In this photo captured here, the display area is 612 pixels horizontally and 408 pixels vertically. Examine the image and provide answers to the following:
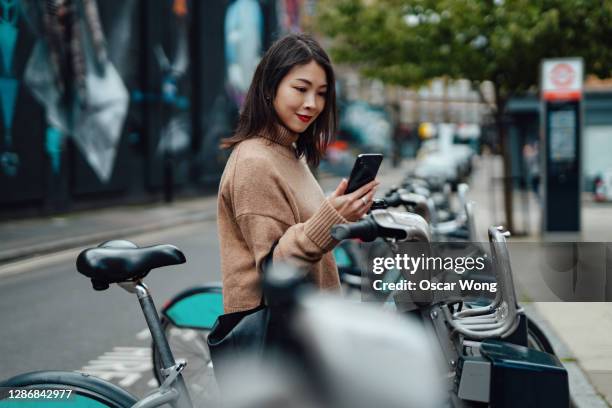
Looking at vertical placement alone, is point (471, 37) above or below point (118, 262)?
above

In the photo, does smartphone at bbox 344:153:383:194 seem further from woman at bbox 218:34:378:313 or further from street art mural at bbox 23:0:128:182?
street art mural at bbox 23:0:128:182

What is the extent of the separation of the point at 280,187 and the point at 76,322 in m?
5.18

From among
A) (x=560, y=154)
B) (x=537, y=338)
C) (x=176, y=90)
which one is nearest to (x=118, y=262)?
(x=537, y=338)

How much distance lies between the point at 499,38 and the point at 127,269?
10.9 meters

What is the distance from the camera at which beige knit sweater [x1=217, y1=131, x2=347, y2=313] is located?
2.16 m

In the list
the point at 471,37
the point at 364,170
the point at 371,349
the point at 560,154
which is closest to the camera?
the point at 371,349

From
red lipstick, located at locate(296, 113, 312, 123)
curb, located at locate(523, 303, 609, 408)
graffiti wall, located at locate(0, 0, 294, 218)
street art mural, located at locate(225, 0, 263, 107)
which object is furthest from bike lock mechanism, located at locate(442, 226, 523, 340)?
street art mural, located at locate(225, 0, 263, 107)

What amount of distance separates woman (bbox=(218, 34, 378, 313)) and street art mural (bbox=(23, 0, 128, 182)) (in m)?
13.9

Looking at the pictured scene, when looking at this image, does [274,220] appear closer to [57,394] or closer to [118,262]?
[118,262]

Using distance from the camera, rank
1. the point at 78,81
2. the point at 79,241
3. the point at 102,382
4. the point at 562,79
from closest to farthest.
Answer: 1. the point at 102,382
2. the point at 562,79
3. the point at 79,241
4. the point at 78,81

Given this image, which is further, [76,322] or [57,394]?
[76,322]

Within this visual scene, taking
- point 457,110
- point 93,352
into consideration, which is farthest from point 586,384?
point 457,110

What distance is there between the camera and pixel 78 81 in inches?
680

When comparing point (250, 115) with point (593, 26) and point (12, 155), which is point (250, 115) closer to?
point (593, 26)
